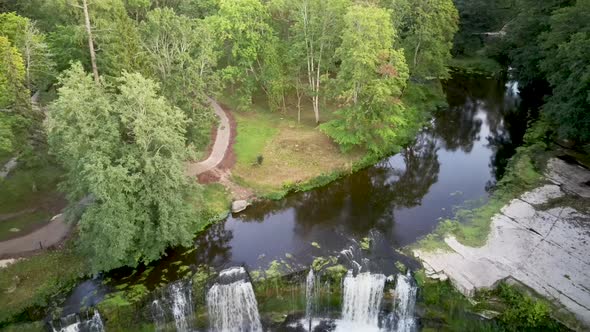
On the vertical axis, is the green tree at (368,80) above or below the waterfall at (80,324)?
above

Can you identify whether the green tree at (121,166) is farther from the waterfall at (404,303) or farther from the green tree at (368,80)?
the green tree at (368,80)

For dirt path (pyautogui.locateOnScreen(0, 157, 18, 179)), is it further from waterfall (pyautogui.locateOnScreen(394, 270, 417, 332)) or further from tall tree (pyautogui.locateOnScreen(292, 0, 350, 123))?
waterfall (pyautogui.locateOnScreen(394, 270, 417, 332))

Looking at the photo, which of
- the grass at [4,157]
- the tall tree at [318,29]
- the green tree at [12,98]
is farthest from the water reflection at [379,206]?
the grass at [4,157]

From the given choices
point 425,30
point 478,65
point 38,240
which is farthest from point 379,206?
point 478,65

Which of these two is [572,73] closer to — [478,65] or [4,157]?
[478,65]

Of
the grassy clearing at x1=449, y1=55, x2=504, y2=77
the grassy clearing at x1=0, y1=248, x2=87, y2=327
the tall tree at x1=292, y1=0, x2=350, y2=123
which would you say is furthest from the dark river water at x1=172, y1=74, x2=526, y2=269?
the grassy clearing at x1=449, y1=55, x2=504, y2=77

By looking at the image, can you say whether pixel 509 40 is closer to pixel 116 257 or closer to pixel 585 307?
pixel 585 307

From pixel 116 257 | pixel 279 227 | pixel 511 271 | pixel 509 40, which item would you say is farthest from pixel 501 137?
pixel 116 257
